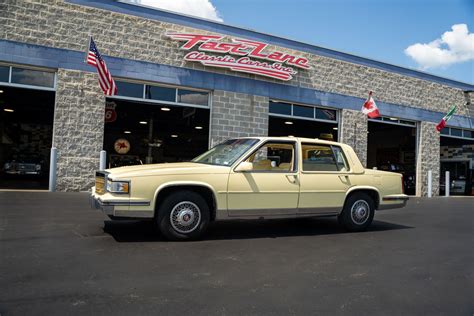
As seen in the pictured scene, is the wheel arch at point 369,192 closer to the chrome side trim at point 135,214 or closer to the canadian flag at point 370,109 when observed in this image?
the chrome side trim at point 135,214

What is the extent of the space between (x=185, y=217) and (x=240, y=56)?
1020 cm

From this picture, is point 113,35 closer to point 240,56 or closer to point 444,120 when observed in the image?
point 240,56

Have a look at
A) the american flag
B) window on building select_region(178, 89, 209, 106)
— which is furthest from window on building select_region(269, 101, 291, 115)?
the american flag

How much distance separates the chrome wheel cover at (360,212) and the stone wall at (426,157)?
14.0 metres

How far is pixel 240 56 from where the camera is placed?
47.7ft

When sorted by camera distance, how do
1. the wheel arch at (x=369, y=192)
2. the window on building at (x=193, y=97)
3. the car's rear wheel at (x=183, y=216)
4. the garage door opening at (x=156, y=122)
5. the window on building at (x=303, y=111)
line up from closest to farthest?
1. the car's rear wheel at (x=183, y=216)
2. the wheel arch at (x=369, y=192)
3. the garage door opening at (x=156, y=122)
4. the window on building at (x=193, y=97)
5. the window on building at (x=303, y=111)

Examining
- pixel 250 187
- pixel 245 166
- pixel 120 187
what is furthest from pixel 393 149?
pixel 120 187

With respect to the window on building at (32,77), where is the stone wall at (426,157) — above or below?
below

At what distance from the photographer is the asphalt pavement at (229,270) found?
10.5ft

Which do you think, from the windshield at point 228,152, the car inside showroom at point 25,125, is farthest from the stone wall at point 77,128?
the windshield at point 228,152

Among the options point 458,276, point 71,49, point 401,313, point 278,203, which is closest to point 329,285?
point 401,313

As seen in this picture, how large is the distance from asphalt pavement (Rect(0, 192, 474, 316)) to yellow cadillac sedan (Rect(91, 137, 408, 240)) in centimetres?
39

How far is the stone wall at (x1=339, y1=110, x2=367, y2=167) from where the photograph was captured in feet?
56.7

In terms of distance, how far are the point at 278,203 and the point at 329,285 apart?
7.89 feet
